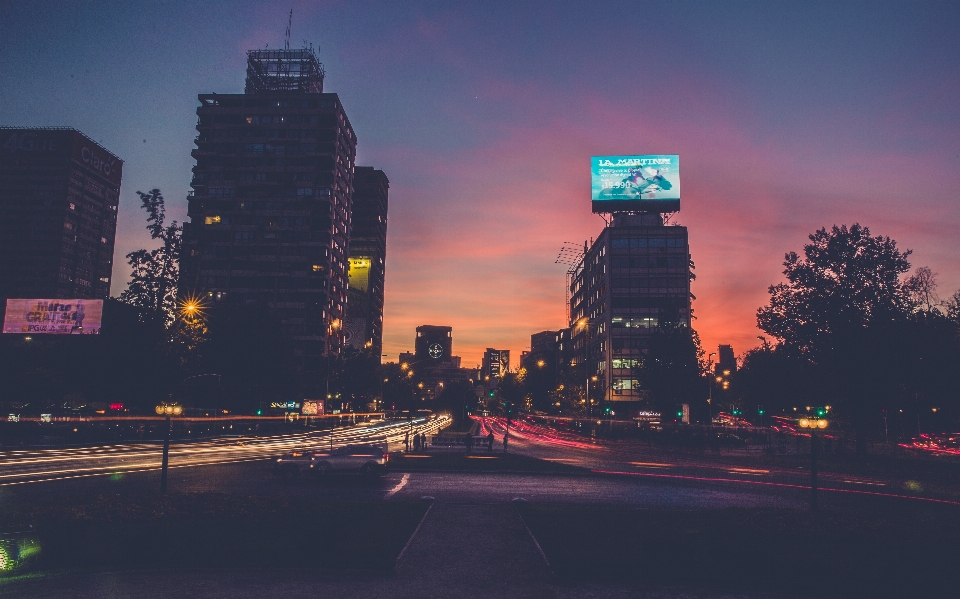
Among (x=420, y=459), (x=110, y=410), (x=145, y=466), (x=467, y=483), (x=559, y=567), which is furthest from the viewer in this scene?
(x=110, y=410)

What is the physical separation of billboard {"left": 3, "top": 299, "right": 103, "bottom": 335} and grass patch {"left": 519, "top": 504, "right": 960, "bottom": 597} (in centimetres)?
6257

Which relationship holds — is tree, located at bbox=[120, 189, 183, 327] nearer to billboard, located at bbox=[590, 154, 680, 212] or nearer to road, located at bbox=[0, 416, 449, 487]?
road, located at bbox=[0, 416, 449, 487]

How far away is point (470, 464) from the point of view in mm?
30938

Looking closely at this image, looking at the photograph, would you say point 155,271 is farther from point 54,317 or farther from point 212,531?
point 212,531

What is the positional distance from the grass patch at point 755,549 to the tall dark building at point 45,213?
672 ft

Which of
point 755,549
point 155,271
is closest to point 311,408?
point 155,271

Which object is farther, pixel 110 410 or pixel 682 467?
pixel 110 410

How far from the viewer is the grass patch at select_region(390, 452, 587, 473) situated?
29094 millimetres

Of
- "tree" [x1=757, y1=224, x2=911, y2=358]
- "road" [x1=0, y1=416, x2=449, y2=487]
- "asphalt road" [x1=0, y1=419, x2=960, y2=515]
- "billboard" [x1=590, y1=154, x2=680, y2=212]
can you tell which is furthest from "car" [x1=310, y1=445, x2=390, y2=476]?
"billboard" [x1=590, y1=154, x2=680, y2=212]

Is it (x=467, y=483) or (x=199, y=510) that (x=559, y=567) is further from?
(x=467, y=483)

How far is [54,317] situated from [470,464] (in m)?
55.6

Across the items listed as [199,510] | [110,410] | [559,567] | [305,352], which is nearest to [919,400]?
[559,567]

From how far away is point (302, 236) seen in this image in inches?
4722

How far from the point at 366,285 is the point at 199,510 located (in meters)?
175
